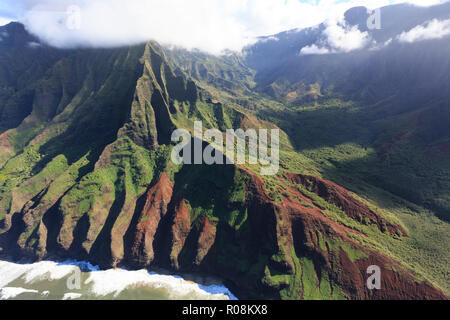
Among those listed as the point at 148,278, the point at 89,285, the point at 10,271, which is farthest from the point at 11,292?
the point at 148,278

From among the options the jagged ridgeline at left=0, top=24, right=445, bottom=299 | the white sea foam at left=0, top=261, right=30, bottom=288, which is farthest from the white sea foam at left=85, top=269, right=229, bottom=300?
the white sea foam at left=0, top=261, right=30, bottom=288

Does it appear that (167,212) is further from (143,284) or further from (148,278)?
(143,284)

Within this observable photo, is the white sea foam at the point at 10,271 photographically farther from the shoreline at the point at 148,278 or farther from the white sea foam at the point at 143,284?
the white sea foam at the point at 143,284

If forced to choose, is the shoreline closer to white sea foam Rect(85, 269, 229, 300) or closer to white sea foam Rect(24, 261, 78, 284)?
white sea foam Rect(85, 269, 229, 300)

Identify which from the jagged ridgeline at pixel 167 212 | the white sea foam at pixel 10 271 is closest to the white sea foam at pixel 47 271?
the white sea foam at pixel 10 271

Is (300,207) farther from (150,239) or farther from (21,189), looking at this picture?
(21,189)
